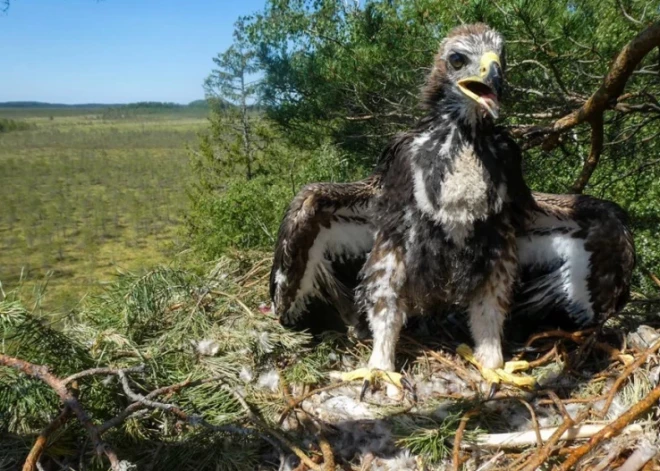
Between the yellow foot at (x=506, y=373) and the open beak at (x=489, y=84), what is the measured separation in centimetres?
125

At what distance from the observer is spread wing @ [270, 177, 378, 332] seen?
99.3 inches

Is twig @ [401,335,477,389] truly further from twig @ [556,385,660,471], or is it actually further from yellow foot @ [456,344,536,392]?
twig @ [556,385,660,471]

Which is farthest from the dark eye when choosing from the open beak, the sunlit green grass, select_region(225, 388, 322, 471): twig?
the sunlit green grass

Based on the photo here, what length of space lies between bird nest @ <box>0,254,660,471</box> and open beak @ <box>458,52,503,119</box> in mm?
1216

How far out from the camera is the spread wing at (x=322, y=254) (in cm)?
252

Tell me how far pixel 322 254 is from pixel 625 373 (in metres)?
1.53

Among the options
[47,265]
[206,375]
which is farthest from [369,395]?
[47,265]

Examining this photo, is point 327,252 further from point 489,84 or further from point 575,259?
point 575,259

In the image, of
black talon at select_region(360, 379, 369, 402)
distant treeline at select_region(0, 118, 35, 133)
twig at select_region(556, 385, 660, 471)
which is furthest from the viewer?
distant treeline at select_region(0, 118, 35, 133)

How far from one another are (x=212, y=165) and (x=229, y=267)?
16449 millimetres

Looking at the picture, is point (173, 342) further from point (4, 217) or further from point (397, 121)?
point (4, 217)

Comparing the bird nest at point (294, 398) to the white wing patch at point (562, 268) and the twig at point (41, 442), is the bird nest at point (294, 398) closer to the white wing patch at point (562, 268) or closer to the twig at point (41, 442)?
the twig at point (41, 442)

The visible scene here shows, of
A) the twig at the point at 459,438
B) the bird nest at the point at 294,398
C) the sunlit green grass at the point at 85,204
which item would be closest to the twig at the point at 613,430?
the bird nest at the point at 294,398

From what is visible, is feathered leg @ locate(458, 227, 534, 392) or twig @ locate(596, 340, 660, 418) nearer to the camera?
twig @ locate(596, 340, 660, 418)
